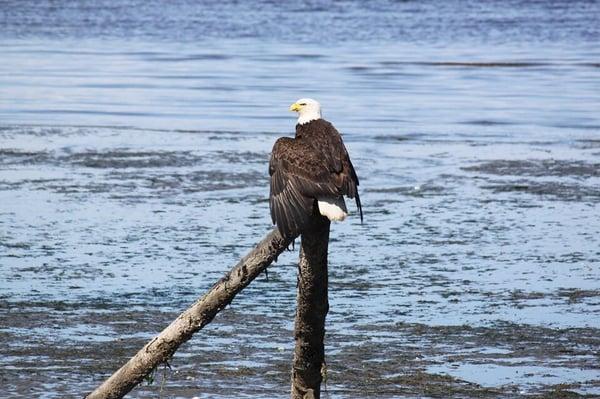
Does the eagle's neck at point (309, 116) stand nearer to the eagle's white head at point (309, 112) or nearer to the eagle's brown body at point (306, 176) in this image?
the eagle's white head at point (309, 112)

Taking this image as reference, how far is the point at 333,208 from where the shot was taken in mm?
5527

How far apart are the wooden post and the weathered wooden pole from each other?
5.1 inches

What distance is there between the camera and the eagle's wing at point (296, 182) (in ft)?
18.3

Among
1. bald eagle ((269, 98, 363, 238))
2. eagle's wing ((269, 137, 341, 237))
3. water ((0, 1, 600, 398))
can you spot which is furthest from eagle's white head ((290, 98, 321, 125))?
water ((0, 1, 600, 398))

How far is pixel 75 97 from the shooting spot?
19.4 metres

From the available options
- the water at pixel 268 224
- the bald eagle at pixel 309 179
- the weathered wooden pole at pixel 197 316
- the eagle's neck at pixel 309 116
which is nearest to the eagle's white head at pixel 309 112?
the eagle's neck at pixel 309 116

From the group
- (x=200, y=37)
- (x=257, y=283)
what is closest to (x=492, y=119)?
(x=257, y=283)

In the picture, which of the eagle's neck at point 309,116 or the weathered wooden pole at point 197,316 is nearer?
the weathered wooden pole at point 197,316

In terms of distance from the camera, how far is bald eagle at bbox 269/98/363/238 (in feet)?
18.2

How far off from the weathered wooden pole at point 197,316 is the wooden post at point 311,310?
0.13 m

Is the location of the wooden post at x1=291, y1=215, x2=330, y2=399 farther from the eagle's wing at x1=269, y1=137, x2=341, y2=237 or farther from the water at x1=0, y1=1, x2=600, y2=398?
the water at x1=0, y1=1, x2=600, y2=398

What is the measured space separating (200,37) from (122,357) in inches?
959

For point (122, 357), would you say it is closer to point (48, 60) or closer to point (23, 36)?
point (48, 60)

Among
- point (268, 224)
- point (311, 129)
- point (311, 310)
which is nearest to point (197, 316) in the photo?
point (311, 310)
